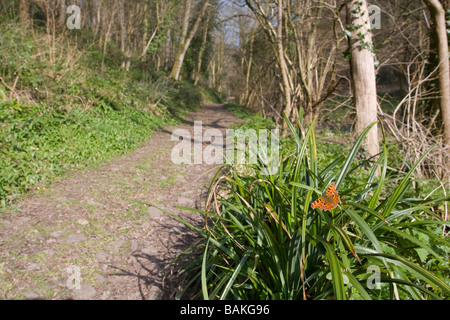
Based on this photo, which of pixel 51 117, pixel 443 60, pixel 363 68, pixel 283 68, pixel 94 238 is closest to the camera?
pixel 94 238

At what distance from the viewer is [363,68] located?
4.42m

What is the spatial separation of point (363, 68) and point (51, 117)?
530 cm

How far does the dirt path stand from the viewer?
2320mm

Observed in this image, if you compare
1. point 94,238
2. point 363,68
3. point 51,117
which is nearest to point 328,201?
point 94,238

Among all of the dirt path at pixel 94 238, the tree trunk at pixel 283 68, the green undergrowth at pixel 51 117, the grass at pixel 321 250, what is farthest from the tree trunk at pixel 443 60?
the green undergrowth at pixel 51 117

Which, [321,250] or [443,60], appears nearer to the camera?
[321,250]

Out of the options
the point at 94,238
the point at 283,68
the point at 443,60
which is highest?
the point at 283,68

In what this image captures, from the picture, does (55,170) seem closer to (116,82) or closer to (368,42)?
(368,42)

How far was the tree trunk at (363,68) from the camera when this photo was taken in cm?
437

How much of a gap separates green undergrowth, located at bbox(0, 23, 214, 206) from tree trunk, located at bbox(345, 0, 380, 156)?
14.0 ft

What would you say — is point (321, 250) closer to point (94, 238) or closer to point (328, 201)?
point (328, 201)

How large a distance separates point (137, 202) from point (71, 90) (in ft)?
13.8
